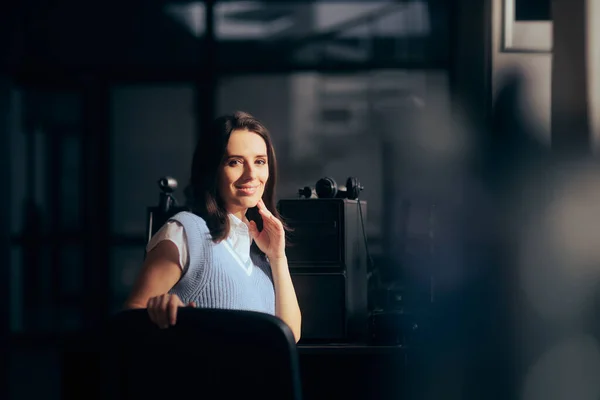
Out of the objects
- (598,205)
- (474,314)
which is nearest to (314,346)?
(474,314)

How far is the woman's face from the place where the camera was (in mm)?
1873

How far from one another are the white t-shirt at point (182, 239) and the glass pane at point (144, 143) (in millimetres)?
3588

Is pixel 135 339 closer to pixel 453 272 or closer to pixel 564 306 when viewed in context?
pixel 564 306

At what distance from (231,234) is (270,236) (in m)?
0.10

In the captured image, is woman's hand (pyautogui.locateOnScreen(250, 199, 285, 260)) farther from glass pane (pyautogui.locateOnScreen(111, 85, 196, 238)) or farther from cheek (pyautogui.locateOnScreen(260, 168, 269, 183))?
glass pane (pyautogui.locateOnScreen(111, 85, 196, 238))

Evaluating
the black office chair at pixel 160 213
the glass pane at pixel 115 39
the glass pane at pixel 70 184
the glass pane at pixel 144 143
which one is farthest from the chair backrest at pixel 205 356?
the glass pane at pixel 70 184

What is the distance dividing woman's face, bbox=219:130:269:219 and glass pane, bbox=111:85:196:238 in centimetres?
354

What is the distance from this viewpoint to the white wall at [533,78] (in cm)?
236

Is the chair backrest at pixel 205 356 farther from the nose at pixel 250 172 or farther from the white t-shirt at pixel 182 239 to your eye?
the nose at pixel 250 172

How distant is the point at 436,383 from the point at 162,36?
148 inches

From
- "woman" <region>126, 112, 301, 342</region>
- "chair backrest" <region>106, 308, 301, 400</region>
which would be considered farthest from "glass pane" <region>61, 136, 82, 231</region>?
"chair backrest" <region>106, 308, 301, 400</region>

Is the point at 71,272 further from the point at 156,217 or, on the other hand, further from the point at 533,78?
the point at 533,78

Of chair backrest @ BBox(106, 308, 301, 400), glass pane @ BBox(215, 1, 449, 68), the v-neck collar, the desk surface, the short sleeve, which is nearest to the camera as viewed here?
chair backrest @ BBox(106, 308, 301, 400)

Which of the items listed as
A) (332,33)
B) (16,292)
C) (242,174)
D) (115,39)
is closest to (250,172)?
(242,174)
